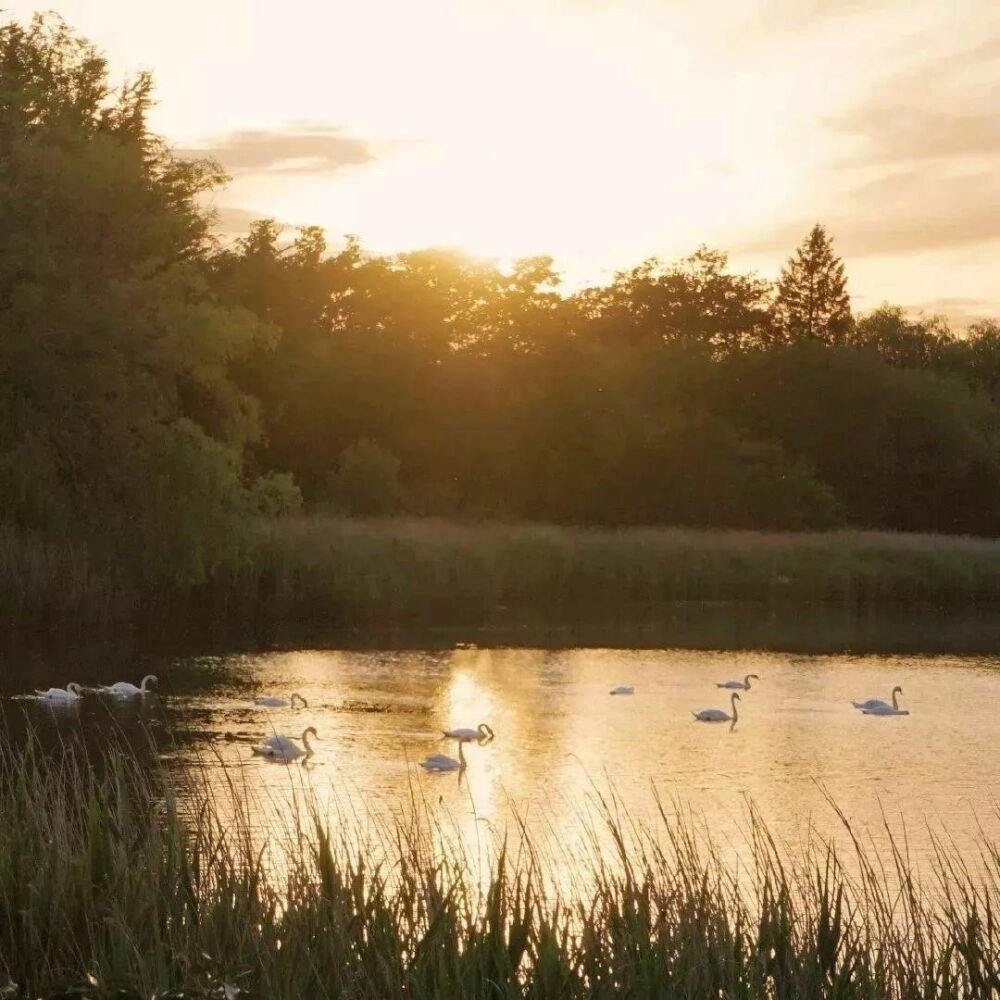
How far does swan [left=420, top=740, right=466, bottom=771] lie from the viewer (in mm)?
15969

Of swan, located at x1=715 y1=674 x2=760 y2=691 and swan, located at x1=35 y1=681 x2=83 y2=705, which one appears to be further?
swan, located at x1=715 y1=674 x2=760 y2=691

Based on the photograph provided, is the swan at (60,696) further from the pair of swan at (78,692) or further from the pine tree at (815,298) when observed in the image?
the pine tree at (815,298)

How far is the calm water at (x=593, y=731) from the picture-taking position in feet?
45.9

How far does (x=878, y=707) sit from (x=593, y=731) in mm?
3861

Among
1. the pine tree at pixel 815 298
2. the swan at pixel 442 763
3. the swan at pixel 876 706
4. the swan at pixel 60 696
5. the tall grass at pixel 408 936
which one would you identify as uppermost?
the pine tree at pixel 815 298

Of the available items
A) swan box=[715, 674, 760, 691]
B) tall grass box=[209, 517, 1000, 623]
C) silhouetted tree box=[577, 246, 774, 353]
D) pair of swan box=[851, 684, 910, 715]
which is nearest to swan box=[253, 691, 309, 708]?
swan box=[715, 674, 760, 691]

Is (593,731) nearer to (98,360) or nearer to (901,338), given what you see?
(98,360)

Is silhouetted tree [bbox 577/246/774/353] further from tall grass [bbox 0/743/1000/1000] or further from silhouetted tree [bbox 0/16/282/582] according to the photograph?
tall grass [bbox 0/743/1000/1000]

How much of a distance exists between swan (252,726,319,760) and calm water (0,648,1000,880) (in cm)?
13

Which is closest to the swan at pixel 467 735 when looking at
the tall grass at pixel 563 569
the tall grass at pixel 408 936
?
the tall grass at pixel 563 569

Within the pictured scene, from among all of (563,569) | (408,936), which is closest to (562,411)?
(563,569)

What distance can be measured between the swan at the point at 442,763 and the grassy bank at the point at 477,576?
396 inches

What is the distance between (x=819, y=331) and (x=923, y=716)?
56.7 meters

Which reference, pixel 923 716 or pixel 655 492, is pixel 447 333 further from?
pixel 923 716
